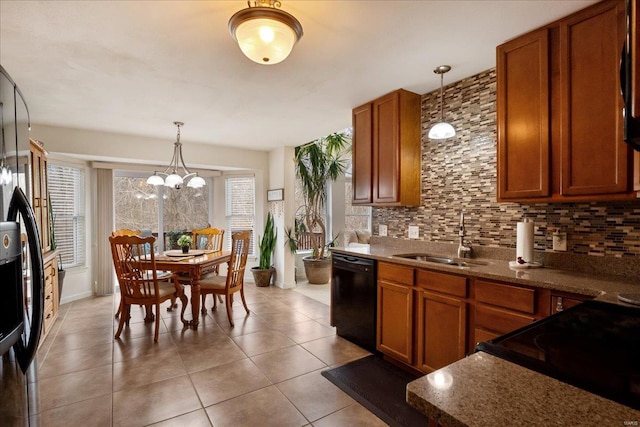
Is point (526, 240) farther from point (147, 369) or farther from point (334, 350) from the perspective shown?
point (147, 369)

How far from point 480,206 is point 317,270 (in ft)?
11.4

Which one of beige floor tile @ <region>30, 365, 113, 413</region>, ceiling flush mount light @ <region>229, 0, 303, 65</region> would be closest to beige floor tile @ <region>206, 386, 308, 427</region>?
beige floor tile @ <region>30, 365, 113, 413</region>

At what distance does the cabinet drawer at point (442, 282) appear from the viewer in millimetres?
2125

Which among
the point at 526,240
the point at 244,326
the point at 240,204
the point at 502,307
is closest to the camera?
the point at 502,307

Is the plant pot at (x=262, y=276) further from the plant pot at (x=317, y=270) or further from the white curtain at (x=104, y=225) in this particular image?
the white curtain at (x=104, y=225)

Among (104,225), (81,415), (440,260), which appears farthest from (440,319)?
(104,225)

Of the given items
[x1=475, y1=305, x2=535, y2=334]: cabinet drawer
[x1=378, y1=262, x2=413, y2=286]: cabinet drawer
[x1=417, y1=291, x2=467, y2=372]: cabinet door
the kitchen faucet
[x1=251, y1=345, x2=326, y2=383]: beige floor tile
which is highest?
the kitchen faucet

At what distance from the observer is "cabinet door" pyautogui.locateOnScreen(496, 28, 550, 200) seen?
2.01m

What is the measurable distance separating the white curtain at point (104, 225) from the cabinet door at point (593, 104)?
18.3 feet

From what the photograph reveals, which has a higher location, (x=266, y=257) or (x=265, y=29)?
(x=265, y=29)

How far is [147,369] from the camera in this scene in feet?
8.50

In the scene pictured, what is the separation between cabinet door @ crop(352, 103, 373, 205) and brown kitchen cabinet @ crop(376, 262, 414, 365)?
37.0 inches

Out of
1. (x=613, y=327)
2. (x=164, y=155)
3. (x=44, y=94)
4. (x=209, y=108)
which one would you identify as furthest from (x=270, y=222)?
(x=613, y=327)

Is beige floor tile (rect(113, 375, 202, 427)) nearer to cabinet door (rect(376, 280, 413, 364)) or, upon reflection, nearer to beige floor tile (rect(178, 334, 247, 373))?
beige floor tile (rect(178, 334, 247, 373))
